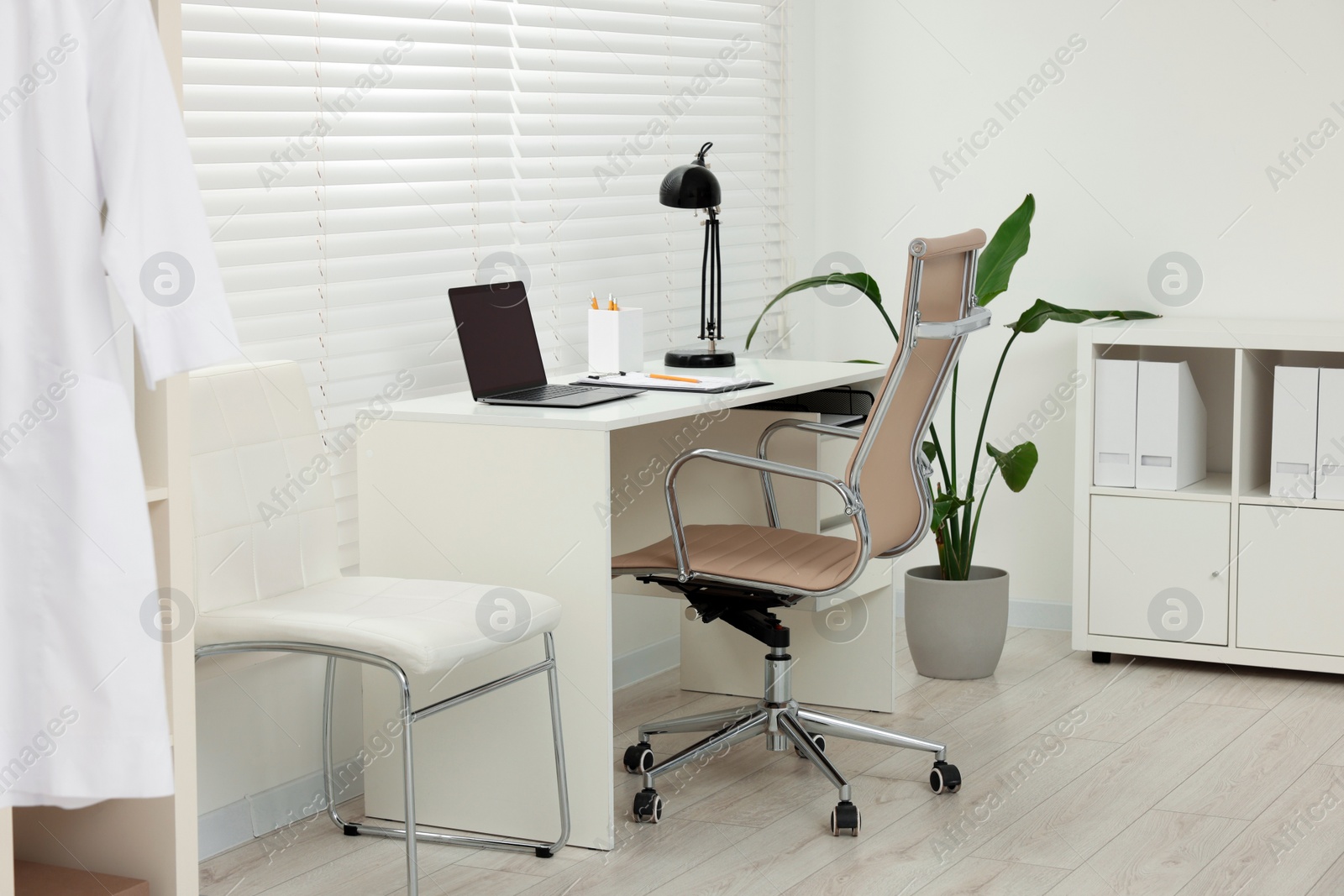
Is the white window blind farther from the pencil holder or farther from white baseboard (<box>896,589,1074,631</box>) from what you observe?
white baseboard (<box>896,589,1074,631</box>)

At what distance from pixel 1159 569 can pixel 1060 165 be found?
1.18 metres

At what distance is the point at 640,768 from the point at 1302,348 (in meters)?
1.91

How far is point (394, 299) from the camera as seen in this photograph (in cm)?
318

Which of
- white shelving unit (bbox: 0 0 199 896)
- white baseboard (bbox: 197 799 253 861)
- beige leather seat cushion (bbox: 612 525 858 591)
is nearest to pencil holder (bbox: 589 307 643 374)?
beige leather seat cushion (bbox: 612 525 858 591)

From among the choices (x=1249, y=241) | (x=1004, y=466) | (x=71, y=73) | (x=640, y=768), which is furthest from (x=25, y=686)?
(x=1249, y=241)

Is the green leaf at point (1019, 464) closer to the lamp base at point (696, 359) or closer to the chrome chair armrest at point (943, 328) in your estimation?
the lamp base at point (696, 359)

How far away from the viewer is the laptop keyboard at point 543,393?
119 inches

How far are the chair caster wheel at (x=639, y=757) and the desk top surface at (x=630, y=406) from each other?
0.68 metres

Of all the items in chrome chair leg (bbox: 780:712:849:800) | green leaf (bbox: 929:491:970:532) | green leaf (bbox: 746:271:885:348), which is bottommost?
chrome chair leg (bbox: 780:712:849:800)

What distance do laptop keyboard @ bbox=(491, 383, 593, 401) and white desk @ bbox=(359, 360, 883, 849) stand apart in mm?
80

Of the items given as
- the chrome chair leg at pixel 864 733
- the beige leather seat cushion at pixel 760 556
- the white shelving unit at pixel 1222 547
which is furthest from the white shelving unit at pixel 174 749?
the white shelving unit at pixel 1222 547

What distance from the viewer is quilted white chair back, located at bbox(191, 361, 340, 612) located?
2648mm

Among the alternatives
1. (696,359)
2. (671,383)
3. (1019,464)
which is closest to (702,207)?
(696,359)

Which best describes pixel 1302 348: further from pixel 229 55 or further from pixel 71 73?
pixel 71 73
